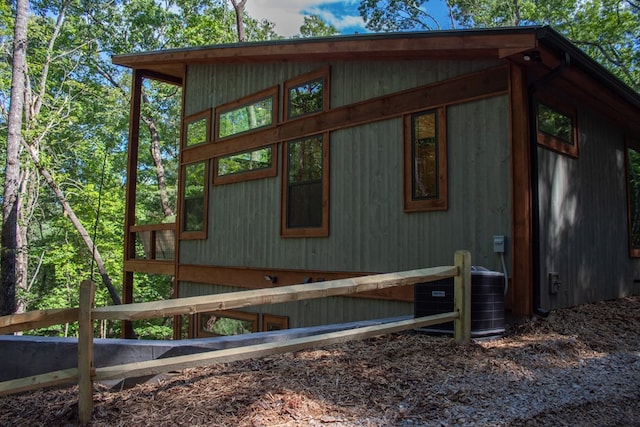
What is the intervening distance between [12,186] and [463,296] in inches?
397

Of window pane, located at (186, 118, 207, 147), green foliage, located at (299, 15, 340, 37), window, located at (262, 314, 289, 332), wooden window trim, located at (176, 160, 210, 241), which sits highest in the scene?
green foliage, located at (299, 15, 340, 37)

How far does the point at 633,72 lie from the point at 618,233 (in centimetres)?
1373

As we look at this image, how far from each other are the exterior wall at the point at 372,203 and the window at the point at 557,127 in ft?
2.49

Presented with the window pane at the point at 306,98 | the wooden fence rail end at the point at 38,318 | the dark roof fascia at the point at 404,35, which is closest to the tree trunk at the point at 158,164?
the dark roof fascia at the point at 404,35

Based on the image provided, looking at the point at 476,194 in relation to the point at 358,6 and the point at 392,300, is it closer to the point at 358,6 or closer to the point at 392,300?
the point at 392,300

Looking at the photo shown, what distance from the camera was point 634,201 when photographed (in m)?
9.60

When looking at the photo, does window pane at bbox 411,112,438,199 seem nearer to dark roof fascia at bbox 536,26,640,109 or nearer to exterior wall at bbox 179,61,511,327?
exterior wall at bbox 179,61,511,327

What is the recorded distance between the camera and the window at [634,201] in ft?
26.5

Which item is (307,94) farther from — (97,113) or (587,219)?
(97,113)

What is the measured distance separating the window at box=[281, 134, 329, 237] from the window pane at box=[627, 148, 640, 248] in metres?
5.10

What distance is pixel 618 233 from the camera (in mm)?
7664

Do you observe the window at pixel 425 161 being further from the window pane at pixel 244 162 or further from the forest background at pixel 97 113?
the forest background at pixel 97 113

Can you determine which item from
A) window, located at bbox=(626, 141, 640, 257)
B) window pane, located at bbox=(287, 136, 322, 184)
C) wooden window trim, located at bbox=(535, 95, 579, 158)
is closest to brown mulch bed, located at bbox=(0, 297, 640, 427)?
wooden window trim, located at bbox=(535, 95, 579, 158)

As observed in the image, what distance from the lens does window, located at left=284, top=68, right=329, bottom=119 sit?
7328 mm
